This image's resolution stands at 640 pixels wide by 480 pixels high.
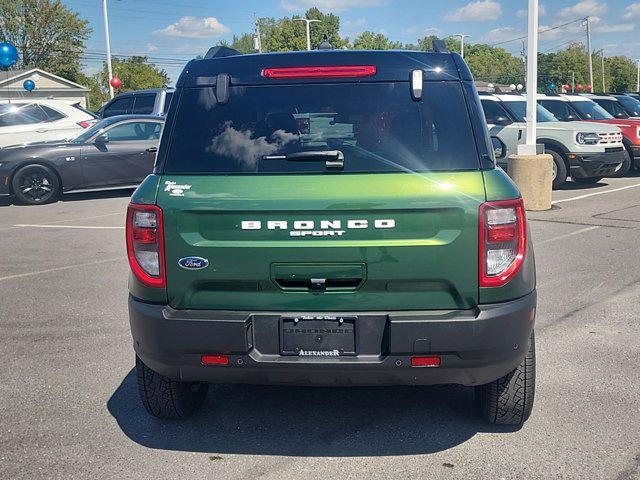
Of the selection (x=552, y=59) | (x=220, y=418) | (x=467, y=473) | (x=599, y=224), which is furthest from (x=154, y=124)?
(x=552, y=59)

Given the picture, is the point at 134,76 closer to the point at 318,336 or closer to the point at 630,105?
the point at 630,105

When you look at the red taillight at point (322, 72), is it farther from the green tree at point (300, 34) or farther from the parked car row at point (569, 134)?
the green tree at point (300, 34)

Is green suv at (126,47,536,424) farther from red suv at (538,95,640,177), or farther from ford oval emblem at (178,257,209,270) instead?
red suv at (538,95,640,177)

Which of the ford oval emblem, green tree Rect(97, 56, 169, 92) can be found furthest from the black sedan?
green tree Rect(97, 56, 169, 92)

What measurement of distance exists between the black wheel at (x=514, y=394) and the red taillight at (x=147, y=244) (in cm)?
174

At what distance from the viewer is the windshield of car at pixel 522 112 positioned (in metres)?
15.4

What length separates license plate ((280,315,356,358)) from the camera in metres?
3.36

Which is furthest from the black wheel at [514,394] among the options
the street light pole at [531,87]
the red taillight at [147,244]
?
the street light pole at [531,87]

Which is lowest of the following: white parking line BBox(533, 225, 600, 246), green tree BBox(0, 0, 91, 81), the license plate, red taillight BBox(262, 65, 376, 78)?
white parking line BBox(533, 225, 600, 246)

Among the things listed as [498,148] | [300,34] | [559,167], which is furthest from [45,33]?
[498,148]

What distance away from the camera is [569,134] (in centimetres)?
1440

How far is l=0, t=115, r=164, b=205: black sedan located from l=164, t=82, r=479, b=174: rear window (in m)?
10.8

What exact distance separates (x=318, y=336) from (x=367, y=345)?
0.73 ft

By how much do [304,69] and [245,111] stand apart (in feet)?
1.14
